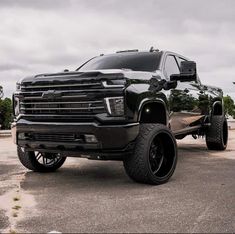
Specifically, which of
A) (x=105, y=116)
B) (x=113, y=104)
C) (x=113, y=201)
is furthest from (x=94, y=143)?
(x=113, y=201)

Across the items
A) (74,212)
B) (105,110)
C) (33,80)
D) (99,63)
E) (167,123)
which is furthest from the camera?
(99,63)

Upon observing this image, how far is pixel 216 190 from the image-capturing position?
5363 mm

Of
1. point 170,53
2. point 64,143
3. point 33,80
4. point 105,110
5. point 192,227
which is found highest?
point 170,53

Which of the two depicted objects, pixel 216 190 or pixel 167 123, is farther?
pixel 167 123

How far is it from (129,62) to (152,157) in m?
1.77

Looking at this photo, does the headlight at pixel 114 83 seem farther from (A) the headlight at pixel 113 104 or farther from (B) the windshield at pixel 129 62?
(B) the windshield at pixel 129 62

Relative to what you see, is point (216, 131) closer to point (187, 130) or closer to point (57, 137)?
point (187, 130)

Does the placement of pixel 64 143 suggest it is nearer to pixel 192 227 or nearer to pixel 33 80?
pixel 33 80

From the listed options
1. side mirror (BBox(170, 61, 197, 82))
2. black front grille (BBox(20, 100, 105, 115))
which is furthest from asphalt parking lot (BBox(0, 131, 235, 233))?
side mirror (BBox(170, 61, 197, 82))

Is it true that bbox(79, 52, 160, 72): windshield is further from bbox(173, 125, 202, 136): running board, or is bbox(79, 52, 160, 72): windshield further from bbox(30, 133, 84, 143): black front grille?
bbox(30, 133, 84, 143): black front grille

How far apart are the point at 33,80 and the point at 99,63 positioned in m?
1.70

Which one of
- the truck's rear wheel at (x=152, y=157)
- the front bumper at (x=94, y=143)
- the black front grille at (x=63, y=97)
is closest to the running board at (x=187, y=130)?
the truck's rear wheel at (x=152, y=157)

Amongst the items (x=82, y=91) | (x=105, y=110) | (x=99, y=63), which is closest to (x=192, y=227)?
(x=105, y=110)

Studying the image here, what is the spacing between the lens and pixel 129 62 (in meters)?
6.98
